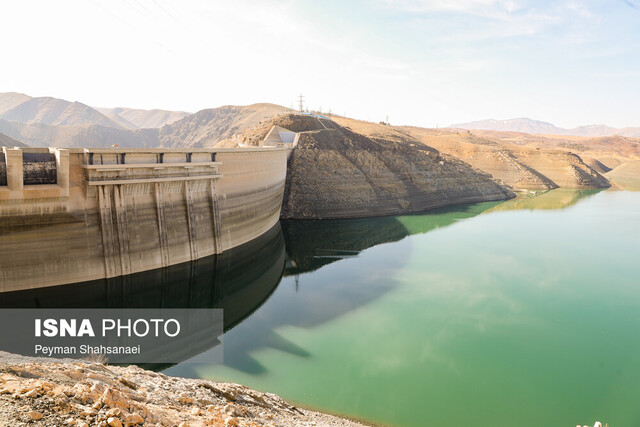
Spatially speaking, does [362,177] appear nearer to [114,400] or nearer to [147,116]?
[114,400]

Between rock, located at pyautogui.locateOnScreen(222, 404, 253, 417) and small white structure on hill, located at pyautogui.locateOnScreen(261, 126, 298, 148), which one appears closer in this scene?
rock, located at pyautogui.locateOnScreen(222, 404, 253, 417)

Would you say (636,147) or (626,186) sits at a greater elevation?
(636,147)

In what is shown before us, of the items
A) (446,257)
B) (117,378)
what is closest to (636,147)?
(446,257)

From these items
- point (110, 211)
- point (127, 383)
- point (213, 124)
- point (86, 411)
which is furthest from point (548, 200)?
point (213, 124)

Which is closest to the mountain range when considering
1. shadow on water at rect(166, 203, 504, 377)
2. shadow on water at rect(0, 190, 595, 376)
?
shadow on water at rect(166, 203, 504, 377)

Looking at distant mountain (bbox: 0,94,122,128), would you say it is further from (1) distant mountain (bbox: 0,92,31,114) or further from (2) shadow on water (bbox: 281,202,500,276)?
(2) shadow on water (bbox: 281,202,500,276)

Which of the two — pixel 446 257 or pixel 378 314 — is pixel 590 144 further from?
pixel 378 314

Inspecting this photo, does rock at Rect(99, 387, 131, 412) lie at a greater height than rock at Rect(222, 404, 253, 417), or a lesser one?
greater
